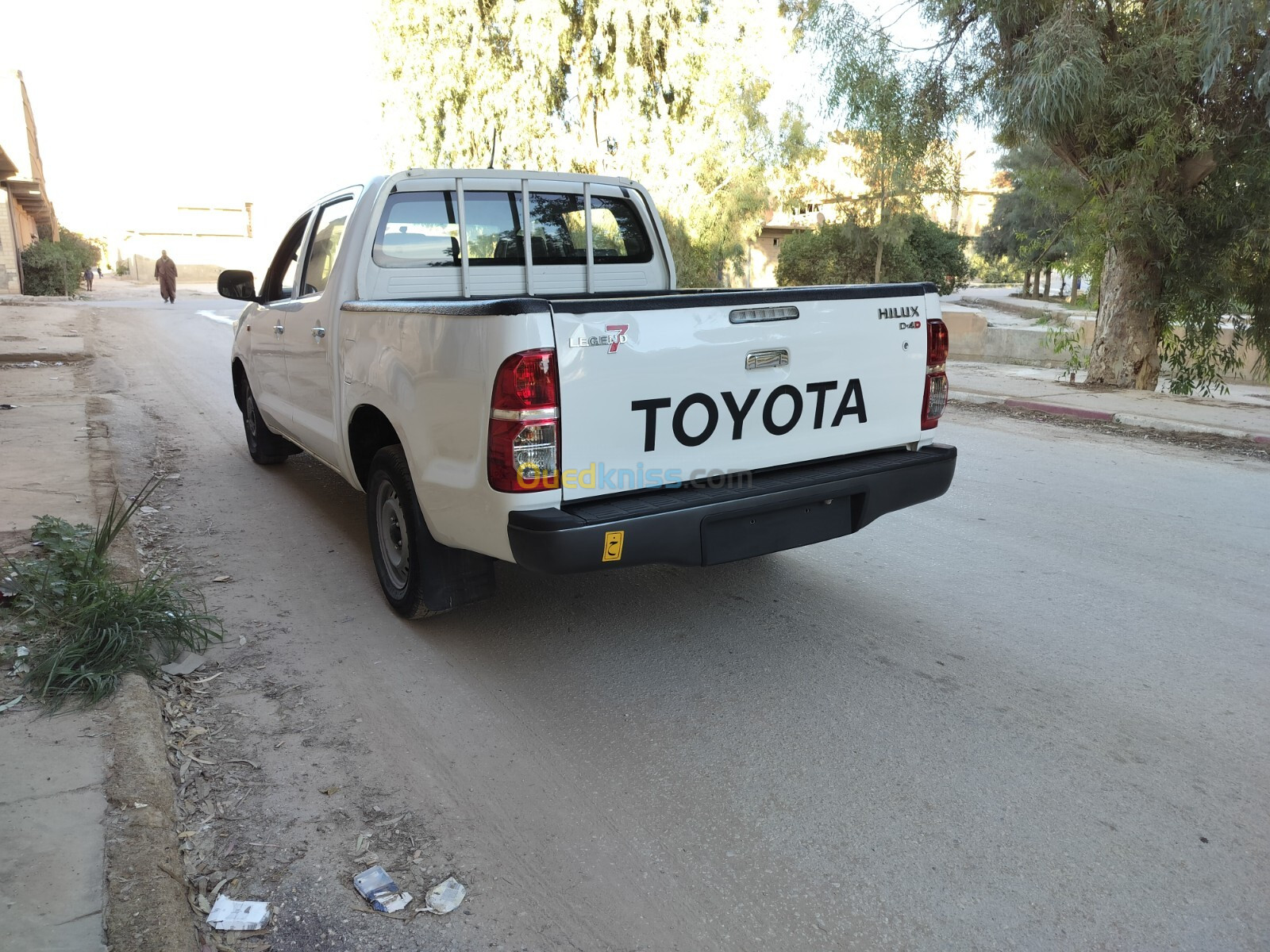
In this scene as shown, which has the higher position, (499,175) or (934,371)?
(499,175)

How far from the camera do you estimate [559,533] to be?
3.23m

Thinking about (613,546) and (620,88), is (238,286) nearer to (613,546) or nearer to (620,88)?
(613,546)

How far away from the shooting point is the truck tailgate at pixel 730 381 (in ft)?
11.0

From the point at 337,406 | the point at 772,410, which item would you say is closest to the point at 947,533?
the point at 772,410

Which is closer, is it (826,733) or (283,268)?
(826,733)

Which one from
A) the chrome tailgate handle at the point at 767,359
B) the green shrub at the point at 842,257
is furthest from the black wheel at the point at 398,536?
the green shrub at the point at 842,257

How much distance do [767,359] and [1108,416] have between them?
25.9ft

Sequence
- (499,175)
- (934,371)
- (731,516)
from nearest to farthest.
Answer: (731,516)
(934,371)
(499,175)

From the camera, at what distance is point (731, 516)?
3.61 m

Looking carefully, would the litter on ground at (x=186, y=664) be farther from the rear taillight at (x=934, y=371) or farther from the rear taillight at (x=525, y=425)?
the rear taillight at (x=934, y=371)

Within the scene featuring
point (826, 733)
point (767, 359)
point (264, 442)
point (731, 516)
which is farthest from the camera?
point (264, 442)

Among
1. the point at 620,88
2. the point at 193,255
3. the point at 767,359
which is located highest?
the point at 620,88

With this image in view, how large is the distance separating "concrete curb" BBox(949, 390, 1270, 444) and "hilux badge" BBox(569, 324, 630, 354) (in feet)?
26.5

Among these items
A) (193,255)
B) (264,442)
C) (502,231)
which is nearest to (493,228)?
(502,231)
